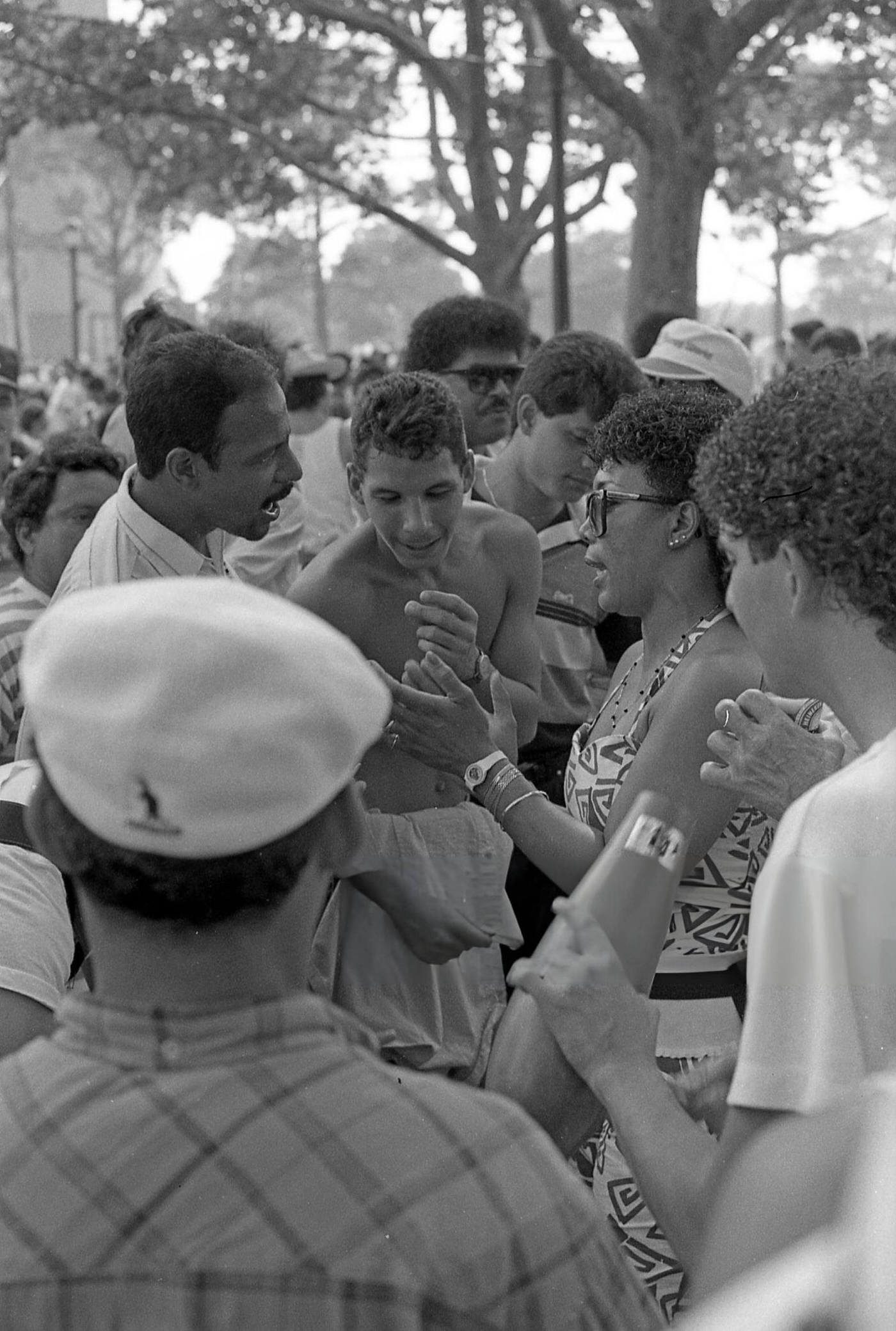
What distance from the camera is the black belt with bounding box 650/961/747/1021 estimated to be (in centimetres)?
303

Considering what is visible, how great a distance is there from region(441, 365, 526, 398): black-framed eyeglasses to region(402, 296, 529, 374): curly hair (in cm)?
6

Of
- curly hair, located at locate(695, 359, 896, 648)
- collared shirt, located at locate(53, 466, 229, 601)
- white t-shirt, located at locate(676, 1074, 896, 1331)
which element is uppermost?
curly hair, located at locate(695, 359, 896, 648)

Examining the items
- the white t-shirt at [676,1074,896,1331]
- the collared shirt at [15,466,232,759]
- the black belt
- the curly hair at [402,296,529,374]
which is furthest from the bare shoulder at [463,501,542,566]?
the white t-shirt at [676,1074,896,1331]

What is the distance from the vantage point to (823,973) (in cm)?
171

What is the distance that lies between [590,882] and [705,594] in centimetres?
146

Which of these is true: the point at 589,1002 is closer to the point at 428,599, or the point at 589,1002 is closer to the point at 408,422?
the point at 428,599

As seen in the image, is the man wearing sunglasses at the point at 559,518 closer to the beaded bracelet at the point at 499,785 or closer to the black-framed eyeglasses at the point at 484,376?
the black-framed eyeglasses at the point at 484,376

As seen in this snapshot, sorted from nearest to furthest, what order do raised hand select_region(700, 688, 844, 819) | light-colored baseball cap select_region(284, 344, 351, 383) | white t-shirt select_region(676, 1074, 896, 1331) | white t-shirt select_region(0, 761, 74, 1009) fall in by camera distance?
white t-shirt select_region(676, 1074, 896, 1331) → raised hand select_region(700, 688, 844, 819) → white t-shirt select_region(0, 761, 74, 1009) → light-colored baseball cap select_region(284, 344, 351, 383)

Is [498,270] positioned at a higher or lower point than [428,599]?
higher

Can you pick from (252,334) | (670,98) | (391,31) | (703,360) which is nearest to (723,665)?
(703,360)

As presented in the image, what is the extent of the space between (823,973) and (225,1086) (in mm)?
648

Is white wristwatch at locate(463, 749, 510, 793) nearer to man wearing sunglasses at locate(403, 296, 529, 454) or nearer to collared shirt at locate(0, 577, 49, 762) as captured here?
collared shirt at locate(0, 577, 49, 762)

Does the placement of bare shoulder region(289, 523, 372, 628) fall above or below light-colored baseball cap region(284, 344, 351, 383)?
below

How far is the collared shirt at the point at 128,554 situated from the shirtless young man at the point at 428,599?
361 mm
